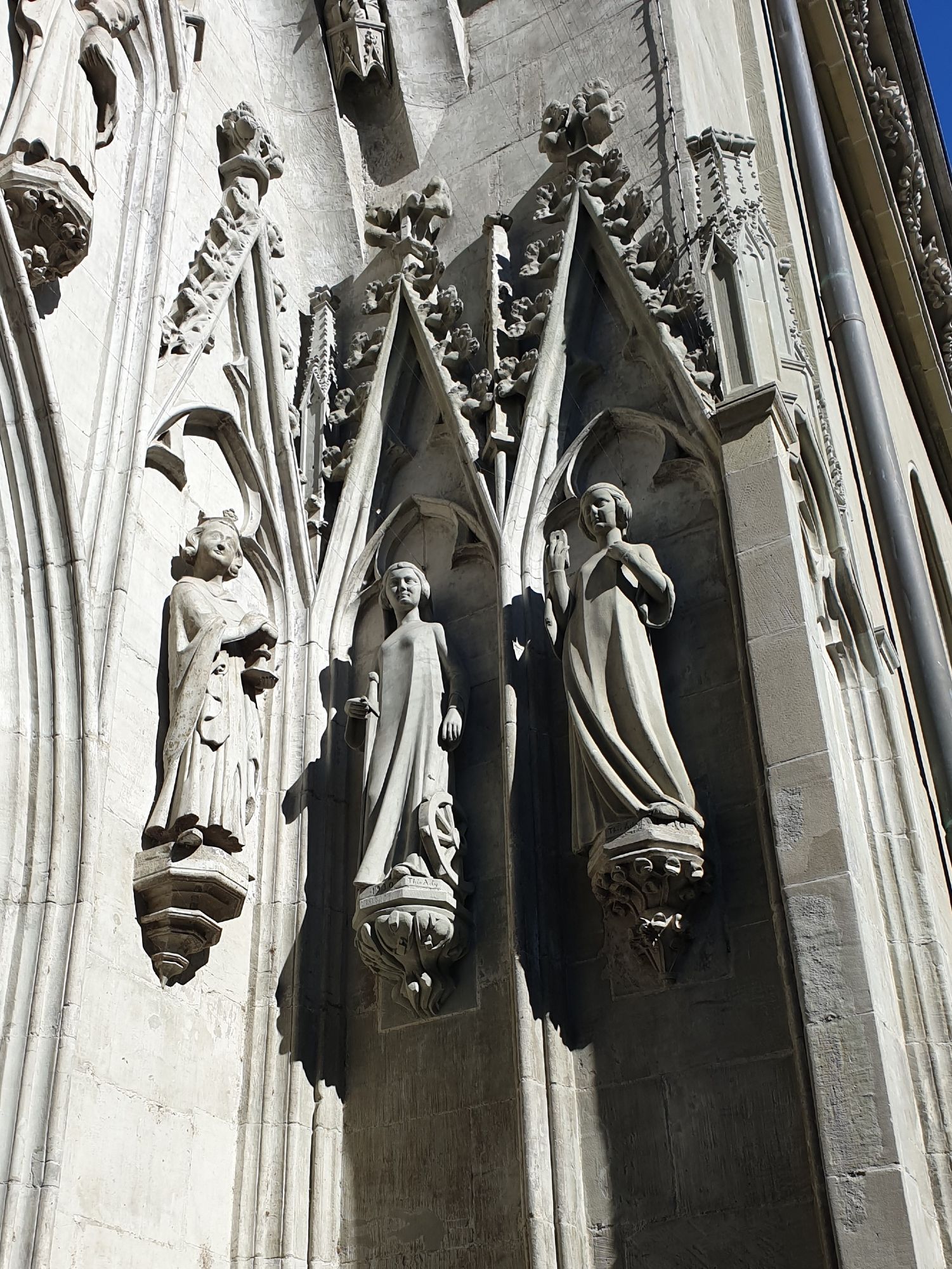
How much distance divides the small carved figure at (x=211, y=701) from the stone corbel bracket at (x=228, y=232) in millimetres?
1185

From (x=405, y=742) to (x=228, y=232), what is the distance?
11.0 ft

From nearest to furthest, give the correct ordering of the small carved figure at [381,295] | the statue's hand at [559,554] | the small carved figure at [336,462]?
1. the statue's hand at [559,554]
2. the small carved figure at [336,462]
3. the small carved figure at [381,295]

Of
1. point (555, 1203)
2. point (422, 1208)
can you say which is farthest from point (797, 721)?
point (422, 1208)

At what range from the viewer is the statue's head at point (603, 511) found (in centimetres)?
680

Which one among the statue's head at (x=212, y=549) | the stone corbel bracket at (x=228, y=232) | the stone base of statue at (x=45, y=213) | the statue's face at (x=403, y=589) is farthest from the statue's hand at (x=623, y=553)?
the stone base of statue at (x=45, y=213)

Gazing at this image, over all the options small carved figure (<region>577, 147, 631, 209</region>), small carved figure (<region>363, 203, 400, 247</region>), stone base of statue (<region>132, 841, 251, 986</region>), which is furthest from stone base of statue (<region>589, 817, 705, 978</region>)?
small carved figure (<region>363, 203, 400, 247</region>)

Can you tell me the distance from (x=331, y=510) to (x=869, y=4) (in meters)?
10.6

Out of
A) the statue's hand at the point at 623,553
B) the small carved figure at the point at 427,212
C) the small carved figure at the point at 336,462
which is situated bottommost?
the statue's hand at the point at 623,553

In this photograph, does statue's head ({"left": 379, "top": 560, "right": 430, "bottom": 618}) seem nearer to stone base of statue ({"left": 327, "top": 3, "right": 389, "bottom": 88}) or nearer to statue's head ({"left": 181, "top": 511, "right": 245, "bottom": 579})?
statue's head ({"left": 181, "top": 511, "right": 245, "bottom": 579})

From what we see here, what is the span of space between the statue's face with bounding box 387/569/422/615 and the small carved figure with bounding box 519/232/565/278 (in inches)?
76.9

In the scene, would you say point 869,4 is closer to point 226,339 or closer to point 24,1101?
point 226,339

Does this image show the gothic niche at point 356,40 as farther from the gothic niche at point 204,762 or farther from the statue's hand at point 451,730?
the statue's hand at point 451,730

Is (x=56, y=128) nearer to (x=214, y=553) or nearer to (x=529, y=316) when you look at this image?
(x=214, y=553)

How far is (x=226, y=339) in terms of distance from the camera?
26.6 feet
